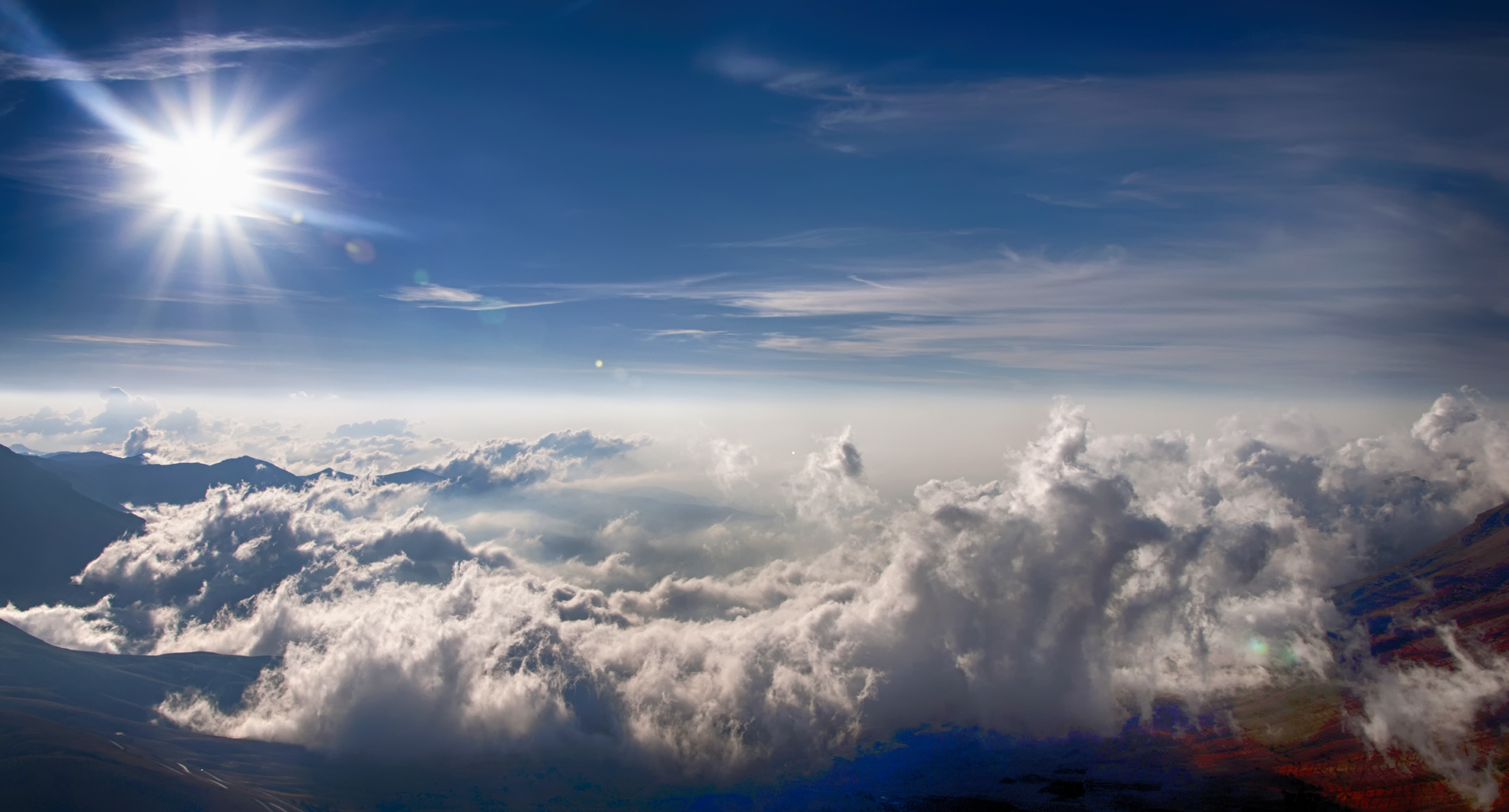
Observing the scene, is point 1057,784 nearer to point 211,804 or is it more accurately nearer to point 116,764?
point 211,804

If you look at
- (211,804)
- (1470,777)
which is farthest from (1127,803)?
(211,804)

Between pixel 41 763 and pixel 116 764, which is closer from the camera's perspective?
pixel 41 763

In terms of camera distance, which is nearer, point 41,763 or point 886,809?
point 41,763

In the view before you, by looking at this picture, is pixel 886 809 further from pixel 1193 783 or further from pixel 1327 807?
pixel 1327 807

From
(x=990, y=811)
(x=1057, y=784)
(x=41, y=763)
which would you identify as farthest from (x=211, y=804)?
(x=1057, y=784)

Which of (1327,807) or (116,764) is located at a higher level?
(116,764)

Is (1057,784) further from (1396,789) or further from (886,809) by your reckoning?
(1396,789)

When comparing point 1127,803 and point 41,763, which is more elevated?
point 41,763

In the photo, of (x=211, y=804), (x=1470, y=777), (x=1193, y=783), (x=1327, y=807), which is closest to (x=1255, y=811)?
(x=1193, y=783)
